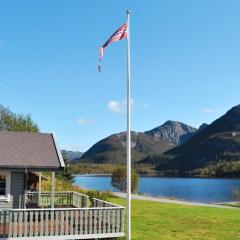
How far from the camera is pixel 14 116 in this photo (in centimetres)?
6800

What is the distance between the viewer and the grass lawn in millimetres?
20844

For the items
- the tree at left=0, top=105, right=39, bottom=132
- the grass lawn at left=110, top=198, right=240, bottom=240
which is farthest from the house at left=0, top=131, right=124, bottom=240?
the tree at left=0, top=105, right=39, bottom=132

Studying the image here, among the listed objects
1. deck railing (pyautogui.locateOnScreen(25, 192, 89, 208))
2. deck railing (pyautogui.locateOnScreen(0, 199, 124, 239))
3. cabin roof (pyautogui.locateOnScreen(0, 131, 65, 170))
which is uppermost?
cabin roof (pyautogui.locateOnScreen(0, 131, 65, 170))

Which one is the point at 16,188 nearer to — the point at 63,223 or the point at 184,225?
the point at 63,223

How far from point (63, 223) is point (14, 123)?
4968 cm

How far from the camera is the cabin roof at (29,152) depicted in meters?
22.9

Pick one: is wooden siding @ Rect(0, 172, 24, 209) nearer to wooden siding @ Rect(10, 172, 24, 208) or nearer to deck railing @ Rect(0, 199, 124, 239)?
wooden siding @ Rect(10, 172, 24, 208)

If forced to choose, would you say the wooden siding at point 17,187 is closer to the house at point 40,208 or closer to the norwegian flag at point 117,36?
the house at point 40,208

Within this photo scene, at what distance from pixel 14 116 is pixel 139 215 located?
43.4 meters

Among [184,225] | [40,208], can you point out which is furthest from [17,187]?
[184,225]

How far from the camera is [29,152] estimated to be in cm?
2484

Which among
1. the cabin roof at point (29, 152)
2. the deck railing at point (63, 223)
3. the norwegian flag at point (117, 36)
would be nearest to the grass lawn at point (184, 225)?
the deck railing at point (63, 223)

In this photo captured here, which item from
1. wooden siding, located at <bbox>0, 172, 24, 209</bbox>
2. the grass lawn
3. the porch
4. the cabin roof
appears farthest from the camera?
wooden siding, located at <bbox>0, 172, 24, 209</bbox>

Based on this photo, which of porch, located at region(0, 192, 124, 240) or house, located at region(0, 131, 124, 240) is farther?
house, located at region(0, 131, 124, 240)
